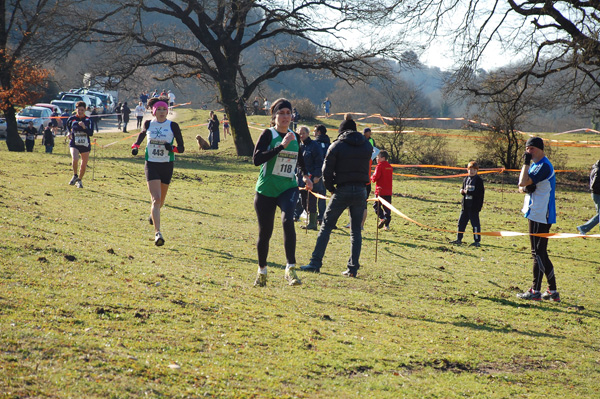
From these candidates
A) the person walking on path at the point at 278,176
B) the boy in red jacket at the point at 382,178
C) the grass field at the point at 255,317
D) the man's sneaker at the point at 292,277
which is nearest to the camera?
the grass field at the point at 255,317

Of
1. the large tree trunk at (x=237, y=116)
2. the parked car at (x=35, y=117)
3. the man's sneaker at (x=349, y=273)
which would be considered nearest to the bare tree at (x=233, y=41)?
the large tree trunk at (x=237, y=116)

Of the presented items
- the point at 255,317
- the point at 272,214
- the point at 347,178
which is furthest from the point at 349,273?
the point at 255,317

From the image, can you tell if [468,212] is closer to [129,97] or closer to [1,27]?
[1,27]

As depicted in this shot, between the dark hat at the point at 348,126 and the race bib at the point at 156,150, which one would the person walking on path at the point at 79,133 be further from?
the dark hat at the point at 348,126

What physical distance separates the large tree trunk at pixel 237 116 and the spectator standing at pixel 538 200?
24.2m

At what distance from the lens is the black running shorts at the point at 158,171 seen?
9.38 metres

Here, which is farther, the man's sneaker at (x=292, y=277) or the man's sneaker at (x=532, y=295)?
the man's sneaker at (x=532, y=295)

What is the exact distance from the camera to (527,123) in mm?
31922

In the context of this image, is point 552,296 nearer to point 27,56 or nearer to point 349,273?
point 349,273

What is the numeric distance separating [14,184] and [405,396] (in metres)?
12.4

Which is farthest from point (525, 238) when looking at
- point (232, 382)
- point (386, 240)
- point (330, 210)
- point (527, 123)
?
point (527, 123)

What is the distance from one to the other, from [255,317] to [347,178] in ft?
10.3

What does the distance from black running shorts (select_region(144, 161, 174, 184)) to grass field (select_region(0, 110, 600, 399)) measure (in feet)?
3.64

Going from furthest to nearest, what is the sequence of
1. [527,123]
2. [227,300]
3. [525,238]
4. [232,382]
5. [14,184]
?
[527,123]
[525,238]
[14,184]
[227,300]
[232,382]
